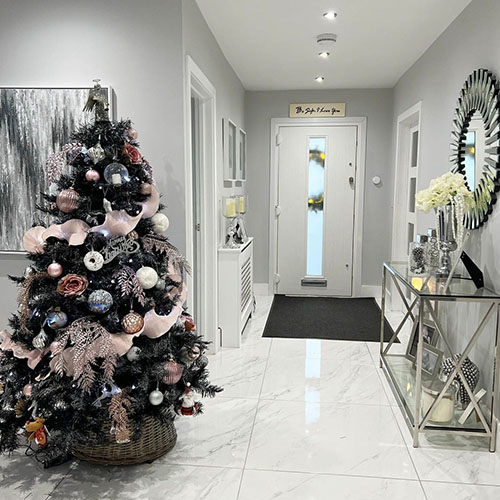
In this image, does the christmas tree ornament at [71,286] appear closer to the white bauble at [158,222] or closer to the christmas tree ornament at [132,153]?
the white bauble at [158,222]

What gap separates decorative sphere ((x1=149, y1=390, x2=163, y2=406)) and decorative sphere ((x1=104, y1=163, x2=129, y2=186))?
2.99ft

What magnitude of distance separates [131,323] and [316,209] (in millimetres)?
4106

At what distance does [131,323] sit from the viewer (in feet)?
6.92

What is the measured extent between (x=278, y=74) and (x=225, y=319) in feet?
8.19

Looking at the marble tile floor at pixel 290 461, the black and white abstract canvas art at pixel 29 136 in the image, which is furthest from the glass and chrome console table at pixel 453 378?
the black and white abstract canvas art at pixel 29 136

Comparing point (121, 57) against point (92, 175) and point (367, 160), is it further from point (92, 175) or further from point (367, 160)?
point (367, 160)

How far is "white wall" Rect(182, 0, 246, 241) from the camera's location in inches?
115

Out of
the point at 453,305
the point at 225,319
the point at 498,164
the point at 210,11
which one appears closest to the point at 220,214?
the point at 225,319

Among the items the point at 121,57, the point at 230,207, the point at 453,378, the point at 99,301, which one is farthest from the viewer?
the point at 230,207

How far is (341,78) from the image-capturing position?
5.12 metres

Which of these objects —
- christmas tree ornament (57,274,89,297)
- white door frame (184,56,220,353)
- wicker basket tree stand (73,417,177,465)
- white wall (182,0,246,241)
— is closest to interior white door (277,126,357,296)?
white wall (182,0,246,241)

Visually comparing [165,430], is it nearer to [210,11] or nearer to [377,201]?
[210,11]

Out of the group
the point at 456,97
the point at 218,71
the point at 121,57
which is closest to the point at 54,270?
the point at 121,57

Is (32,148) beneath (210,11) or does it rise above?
beneath
